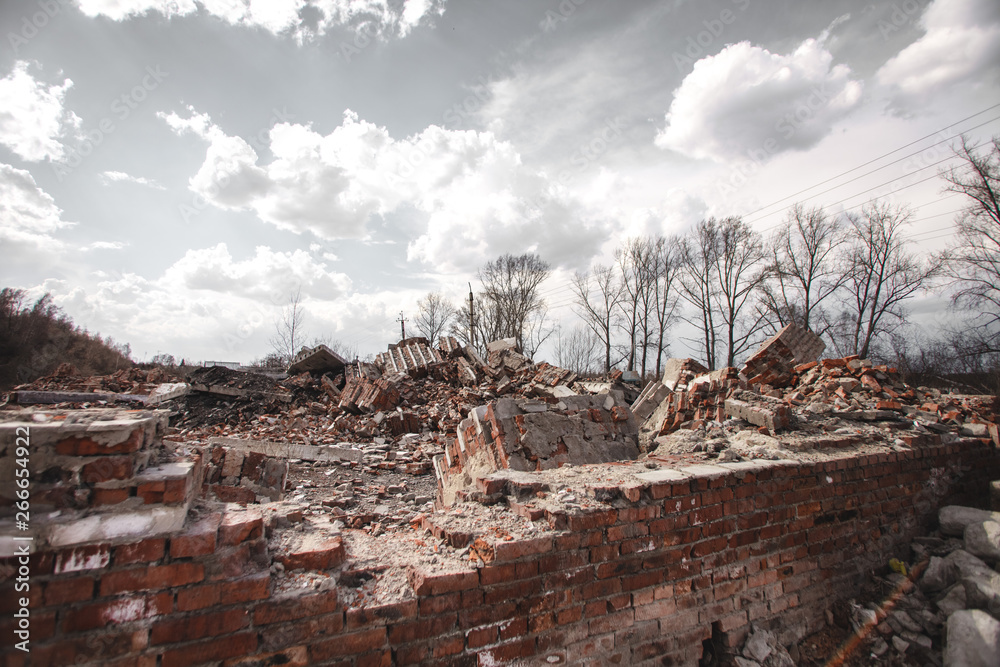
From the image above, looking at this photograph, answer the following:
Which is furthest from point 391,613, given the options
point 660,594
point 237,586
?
point 660,594

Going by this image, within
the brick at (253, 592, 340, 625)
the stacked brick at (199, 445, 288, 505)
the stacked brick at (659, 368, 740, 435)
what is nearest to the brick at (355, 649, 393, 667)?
the brick at (253, 592, 340, 625)

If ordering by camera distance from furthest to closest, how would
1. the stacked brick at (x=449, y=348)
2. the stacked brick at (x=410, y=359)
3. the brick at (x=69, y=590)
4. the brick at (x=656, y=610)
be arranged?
the stacked brick at (x=449, y=348) → the stacked brick at (x=410, y=359) → the brick at (x=656, y=610) → the brick at (x=69, y=590)

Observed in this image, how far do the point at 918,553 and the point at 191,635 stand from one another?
16.9ft

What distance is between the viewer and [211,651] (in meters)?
1.61

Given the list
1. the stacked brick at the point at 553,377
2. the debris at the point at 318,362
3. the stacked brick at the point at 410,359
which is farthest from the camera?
the debris at the point at 318,362

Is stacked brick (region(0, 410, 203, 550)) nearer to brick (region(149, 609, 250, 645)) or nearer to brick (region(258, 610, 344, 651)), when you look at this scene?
brick (region(149, 609, 250, 645))

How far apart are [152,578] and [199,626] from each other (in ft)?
0.81

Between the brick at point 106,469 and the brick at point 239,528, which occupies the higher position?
the brick at point 106,469

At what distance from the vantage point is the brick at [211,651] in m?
1.56

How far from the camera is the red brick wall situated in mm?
1512

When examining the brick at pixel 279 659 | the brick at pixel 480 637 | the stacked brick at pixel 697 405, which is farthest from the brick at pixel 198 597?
the stacked brick at pixel 697 405

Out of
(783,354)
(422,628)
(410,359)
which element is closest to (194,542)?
(422,628)

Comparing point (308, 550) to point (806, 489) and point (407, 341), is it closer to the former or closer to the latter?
point (806, 489)

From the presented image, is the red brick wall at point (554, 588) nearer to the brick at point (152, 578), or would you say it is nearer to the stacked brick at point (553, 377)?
the brick at point (152, 578)
